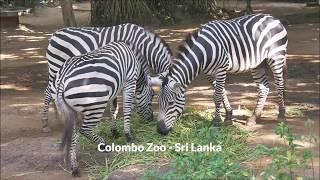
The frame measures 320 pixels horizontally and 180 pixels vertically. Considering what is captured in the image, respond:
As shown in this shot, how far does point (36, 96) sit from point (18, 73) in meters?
2.07

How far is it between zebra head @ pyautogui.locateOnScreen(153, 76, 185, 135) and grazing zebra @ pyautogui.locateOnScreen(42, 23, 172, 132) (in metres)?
0.60

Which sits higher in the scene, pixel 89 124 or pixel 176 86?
pixel 176 86

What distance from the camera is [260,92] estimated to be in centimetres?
717

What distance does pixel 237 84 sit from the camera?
9.68 meters

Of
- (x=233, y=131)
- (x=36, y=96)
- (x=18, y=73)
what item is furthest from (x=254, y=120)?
(x=18, y=73)

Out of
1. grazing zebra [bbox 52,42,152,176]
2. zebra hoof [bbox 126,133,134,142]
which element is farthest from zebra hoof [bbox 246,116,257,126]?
grazing zebra [bbox 52,42,152,176]

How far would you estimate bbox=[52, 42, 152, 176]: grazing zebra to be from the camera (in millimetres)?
5289

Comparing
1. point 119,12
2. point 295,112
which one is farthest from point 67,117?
point 119,12

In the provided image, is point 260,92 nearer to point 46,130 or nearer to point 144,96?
point 144,96

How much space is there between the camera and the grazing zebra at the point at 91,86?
5289mm

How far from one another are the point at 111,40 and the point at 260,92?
217 cm

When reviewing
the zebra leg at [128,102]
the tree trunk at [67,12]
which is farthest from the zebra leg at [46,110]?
the tree trunk at [67,12]

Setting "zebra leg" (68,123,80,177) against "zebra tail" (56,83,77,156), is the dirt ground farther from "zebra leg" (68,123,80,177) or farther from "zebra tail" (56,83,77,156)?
"zebra tail" (56,83,77,156)

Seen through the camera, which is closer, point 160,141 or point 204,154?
point 204,154
